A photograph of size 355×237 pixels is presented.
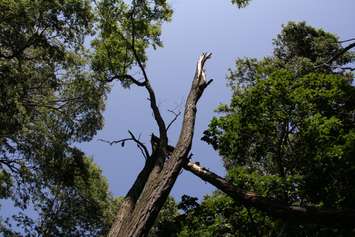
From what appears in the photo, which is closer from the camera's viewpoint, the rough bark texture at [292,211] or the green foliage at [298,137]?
the rough bark texture at [292,211]

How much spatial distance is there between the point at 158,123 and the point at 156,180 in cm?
210

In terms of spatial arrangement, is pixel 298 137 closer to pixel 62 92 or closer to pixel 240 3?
pixel 240 3

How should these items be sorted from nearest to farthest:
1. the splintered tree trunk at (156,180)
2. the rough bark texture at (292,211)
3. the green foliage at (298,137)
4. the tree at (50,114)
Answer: the splintered tree trunk at (156,180) < the rough bark texture at (292,211) < the green foliage at (298,137) < the tree at (50,114)

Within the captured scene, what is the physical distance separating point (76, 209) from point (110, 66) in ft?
31.9

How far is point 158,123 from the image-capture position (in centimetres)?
836

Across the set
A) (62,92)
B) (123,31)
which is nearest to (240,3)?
(123,31)

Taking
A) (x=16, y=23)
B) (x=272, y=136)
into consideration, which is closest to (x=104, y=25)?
(x=16, y=23)

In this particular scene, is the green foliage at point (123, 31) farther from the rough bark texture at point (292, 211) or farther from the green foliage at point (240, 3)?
the rough bark texture at point (292, 211)

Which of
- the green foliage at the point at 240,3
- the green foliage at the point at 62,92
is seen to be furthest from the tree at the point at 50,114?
the green foliage at the point at 240,3

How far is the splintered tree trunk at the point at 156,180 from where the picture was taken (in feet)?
19.2

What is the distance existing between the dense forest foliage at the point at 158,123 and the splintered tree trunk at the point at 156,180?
0.05m

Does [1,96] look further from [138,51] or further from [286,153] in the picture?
[286,153]

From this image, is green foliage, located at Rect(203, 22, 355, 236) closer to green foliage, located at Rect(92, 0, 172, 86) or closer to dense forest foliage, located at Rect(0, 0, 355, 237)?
dense forest foliage, located at Rect(0, 0, 355, 237)

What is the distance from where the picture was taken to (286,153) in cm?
1036
